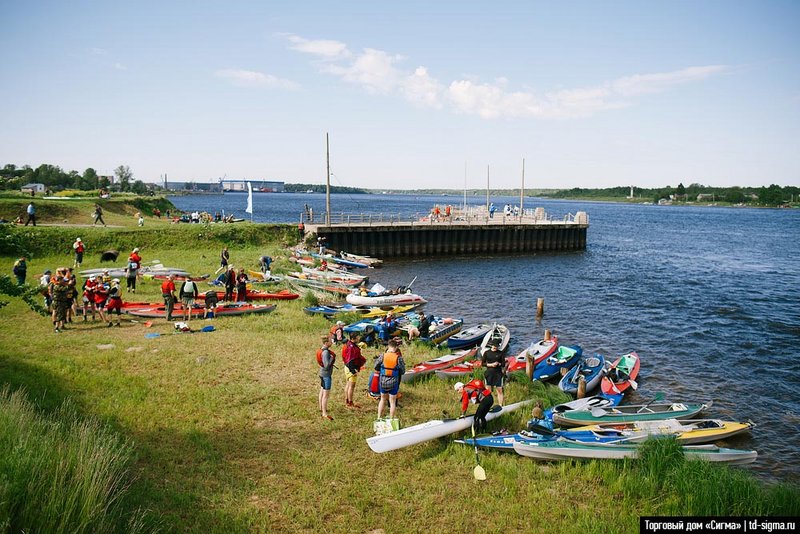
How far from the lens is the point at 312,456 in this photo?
33.2 feet

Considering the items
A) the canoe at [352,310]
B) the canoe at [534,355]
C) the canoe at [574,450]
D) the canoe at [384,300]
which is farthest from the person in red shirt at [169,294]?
the canoe at [574,450]

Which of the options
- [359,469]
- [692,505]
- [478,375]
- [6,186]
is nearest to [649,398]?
[478,375]

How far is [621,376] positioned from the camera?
1820 centimetres

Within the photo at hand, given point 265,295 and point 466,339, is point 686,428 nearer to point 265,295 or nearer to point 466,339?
point 466,339

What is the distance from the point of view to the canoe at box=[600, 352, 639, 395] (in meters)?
17.0

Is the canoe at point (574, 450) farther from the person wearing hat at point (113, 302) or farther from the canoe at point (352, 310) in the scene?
the person wearing hat at point (113, 302)

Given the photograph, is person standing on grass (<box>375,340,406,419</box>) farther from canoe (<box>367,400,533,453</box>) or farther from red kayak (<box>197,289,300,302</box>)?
red kayak (<box>197,289,300,302</box>)

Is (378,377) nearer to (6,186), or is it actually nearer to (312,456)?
(312,456)

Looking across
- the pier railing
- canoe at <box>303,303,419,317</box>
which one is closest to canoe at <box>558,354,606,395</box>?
canoe at <box>303,303,419,317</box>

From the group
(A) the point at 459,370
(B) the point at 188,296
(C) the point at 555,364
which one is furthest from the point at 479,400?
(B) the point at 188,296

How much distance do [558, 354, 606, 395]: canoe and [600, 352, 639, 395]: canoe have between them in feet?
1.13

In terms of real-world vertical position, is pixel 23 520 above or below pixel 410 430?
above

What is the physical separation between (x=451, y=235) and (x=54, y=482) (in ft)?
156

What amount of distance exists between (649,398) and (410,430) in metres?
10.5
